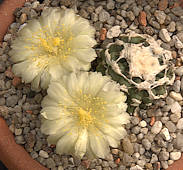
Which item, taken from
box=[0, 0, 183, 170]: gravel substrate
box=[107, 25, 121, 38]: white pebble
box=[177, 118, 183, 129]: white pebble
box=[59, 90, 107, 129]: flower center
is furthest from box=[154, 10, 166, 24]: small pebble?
box=[59, 90, 107, 129]: flower center

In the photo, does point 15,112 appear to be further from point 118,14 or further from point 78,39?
point 118,14

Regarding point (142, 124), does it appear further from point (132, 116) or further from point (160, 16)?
point (160, 16)

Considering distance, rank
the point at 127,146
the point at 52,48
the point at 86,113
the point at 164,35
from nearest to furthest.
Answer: the point at 86,113 → the point at 52,48 → the point at 127,146 → the point at 164,35

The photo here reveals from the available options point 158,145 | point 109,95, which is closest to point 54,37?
point 109,95

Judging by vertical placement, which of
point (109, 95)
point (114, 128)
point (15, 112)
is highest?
point (109, 95)

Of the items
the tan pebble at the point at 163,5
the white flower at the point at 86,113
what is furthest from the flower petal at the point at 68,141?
the tan pebble at the point at 163,5

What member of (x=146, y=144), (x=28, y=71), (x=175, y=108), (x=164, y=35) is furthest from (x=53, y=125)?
(x=164, y=35)
